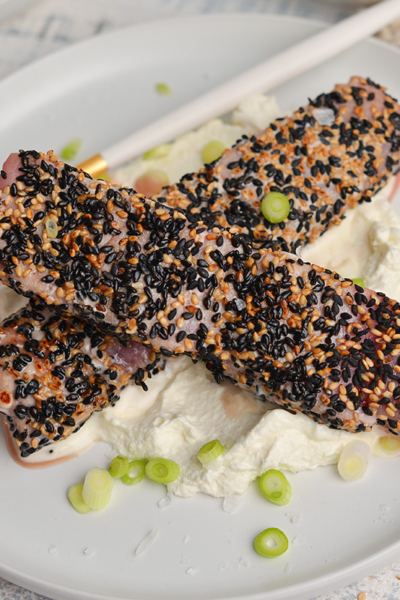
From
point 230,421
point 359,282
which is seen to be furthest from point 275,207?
point 230,421

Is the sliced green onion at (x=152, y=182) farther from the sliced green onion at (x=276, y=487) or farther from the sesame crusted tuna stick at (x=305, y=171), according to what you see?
the sliced green onion at (x=276, y=487)

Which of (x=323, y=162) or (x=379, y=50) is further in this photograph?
(x=379, y=50)

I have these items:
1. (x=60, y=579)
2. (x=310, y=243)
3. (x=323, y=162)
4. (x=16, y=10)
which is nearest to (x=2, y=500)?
(x=60, y=579)

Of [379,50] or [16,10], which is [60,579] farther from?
[16,10]

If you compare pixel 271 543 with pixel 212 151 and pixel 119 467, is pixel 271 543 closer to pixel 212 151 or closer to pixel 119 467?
pixel 119 467

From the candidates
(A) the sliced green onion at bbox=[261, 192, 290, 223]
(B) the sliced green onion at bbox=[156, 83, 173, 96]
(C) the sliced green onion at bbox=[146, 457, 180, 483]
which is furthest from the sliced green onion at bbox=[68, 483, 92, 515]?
(B) the sliced green onion at bbox=[156, 83, 173, 96]

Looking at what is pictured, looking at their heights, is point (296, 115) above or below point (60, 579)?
above
